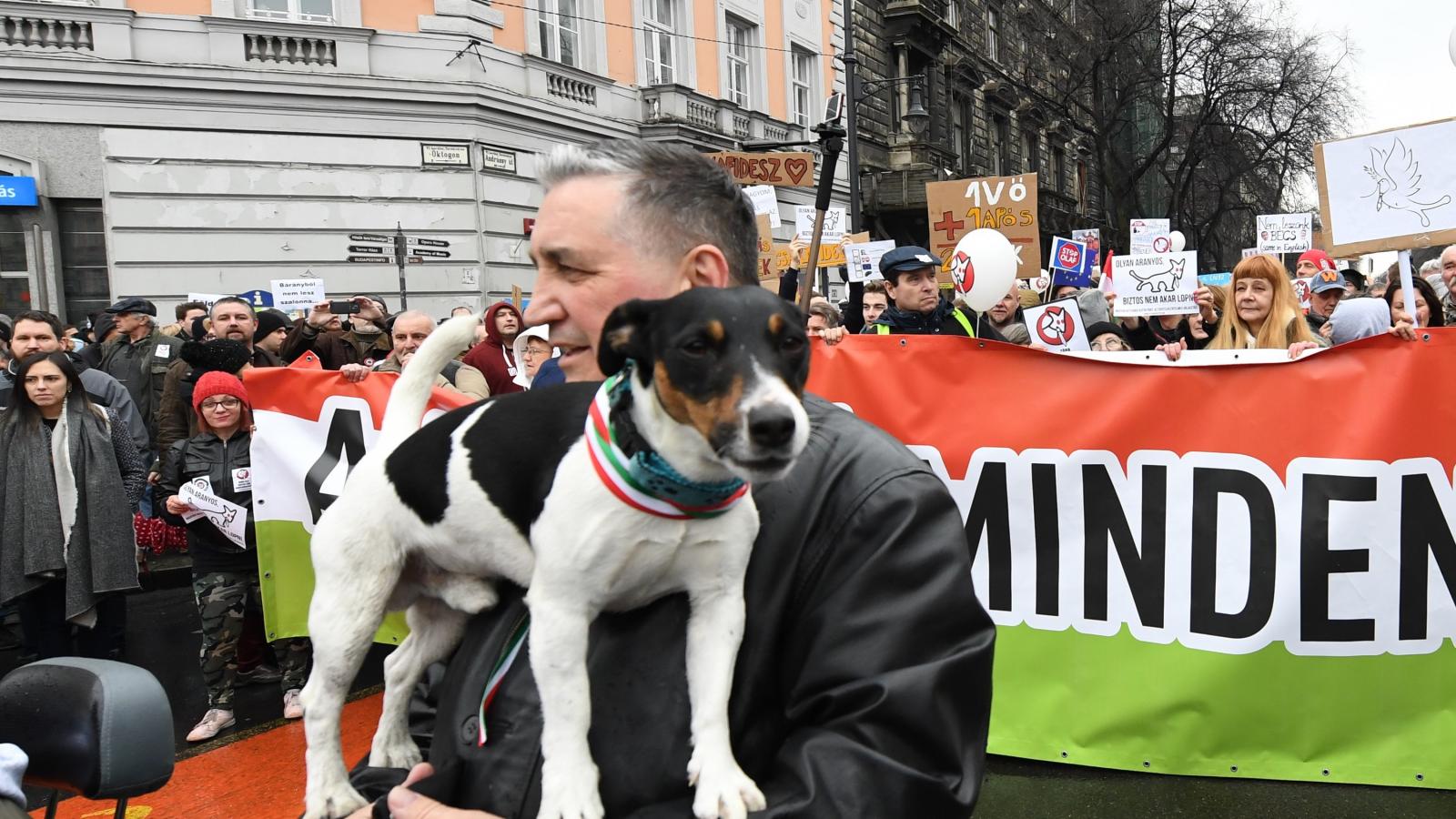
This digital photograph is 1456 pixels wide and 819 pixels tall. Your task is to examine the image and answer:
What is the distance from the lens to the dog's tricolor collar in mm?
1382

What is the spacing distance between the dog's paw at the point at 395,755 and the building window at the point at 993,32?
41.0 m

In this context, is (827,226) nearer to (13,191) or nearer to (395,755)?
(13,191)

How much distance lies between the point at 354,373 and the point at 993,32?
3903 cm

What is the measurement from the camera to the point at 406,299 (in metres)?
18.0

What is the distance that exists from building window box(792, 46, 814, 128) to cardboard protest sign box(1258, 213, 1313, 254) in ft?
57.3

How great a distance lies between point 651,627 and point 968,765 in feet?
1.54

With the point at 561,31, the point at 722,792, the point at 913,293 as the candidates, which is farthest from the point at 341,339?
the point at 561,31

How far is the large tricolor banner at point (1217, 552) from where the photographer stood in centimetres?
388

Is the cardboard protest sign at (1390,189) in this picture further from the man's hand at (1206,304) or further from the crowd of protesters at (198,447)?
the man's hand at (1206,304)

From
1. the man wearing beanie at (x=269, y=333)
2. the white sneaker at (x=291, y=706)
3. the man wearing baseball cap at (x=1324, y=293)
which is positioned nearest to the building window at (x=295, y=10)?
the man wearing beanie at (x=269, y=333)

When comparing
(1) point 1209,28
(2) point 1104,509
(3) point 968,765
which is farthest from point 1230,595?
(1) point 1209,28

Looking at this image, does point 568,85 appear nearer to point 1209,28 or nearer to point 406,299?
point 406,299

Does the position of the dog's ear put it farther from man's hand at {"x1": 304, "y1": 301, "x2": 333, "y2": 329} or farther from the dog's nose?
man's hand at {"x1": 304, "y1": 301, "x2": 333, "y2": 329}

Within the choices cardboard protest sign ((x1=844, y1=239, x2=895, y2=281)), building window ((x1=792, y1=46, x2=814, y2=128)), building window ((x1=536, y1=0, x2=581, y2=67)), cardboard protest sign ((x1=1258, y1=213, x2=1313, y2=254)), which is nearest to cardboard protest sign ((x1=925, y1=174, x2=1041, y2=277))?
cardboard protest sign ((x1=844, y1=239, x2=895, y2=281))
